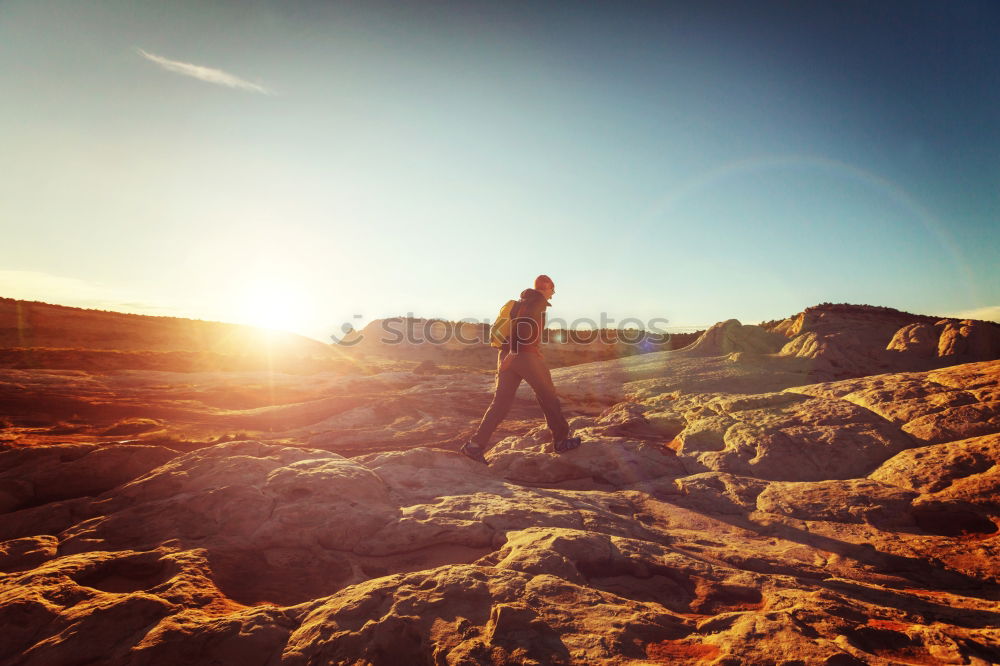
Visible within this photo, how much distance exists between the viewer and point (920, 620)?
2549 mm

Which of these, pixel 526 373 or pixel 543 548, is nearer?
pixel 543 548

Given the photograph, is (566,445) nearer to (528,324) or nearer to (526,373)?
(526,373)

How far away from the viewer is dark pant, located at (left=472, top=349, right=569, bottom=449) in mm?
6238

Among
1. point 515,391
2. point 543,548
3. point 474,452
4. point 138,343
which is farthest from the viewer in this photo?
point 138,343

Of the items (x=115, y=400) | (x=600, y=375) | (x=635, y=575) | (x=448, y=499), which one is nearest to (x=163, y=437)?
(x=115, y=400)

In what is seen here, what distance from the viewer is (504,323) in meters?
6.52

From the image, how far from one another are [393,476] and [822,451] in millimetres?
5047

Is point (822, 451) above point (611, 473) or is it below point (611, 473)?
above

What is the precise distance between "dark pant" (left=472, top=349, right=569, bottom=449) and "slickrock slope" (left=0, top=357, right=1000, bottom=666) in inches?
18.2

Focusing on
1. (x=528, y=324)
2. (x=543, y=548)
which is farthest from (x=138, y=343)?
(x=543, y=548)

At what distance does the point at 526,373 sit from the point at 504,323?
79 centimetres

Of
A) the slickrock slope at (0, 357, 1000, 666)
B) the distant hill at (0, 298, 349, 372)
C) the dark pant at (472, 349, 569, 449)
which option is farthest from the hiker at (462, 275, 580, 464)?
the distant hill at (0, 298, 349, 372)

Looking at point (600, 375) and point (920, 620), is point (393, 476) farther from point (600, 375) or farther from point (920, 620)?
point (600, 375)

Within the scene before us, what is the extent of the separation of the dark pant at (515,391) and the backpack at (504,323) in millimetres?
365
